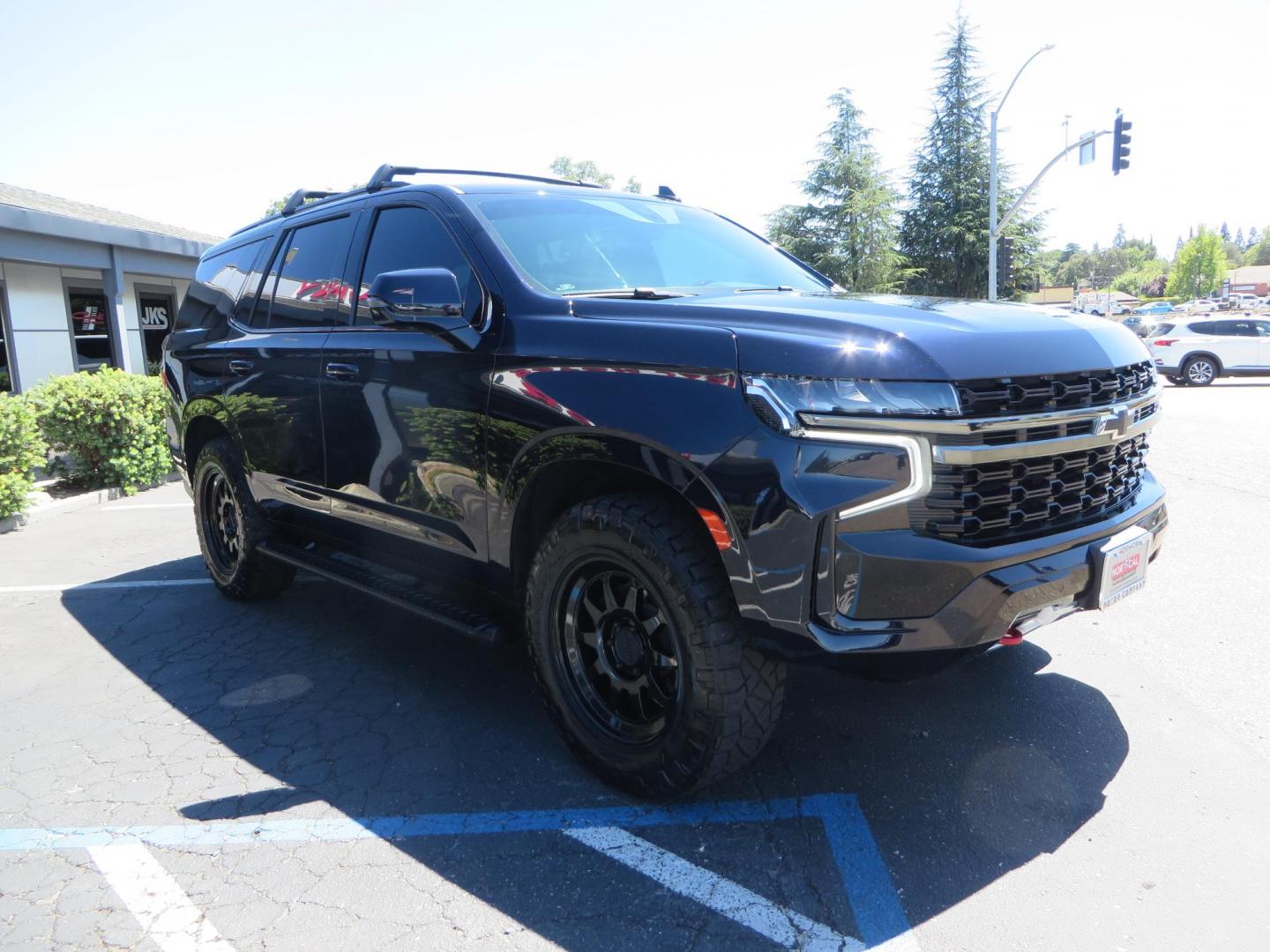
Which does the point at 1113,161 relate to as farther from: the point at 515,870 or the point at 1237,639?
the point at 515,870

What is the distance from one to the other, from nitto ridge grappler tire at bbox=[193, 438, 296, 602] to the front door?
1060 millimetres

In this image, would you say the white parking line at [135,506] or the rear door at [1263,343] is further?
the rear door at [1263,343]

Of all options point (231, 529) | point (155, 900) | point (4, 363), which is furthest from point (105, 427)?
point (155, 900)

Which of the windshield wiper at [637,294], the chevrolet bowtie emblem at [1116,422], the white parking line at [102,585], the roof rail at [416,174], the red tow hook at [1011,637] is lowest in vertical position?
the white parking line at [102,585]

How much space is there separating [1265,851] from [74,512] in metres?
9.90

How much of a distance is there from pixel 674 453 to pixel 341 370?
1918mm

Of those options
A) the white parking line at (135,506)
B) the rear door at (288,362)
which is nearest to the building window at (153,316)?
the white parking line at (135,506)

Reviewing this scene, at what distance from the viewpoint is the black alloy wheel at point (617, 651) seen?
285 centimetres

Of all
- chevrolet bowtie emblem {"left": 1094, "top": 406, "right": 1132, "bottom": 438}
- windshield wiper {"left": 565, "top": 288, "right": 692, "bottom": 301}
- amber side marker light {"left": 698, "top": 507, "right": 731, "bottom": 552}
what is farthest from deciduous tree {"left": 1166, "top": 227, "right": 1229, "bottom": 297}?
amber side marker light {"left": 698, "top": 507, "right": 731, "bottom": 552}

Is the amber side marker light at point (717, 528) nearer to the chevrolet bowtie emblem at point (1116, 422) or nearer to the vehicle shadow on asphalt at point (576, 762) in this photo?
the vehicle shadow on asphalt at point (576, 762)

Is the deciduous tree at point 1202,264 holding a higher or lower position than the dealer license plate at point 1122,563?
higher

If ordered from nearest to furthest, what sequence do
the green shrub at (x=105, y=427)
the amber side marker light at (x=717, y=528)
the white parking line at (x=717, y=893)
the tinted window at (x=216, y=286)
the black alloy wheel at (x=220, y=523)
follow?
the white parking line at (x=717, y=893) → the amber side marker light at (x=717, y=528) → the tinted window at (x=216, y=286) → the black alloy wheel at (x=220, y=523) → the green shrub at (x=105, y=427)

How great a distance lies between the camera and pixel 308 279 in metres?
4.32

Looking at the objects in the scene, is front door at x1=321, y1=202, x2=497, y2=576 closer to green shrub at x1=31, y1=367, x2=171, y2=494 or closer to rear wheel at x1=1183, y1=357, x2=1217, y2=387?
green shrub at x1=31, y1=367, x2=171, y2=494
